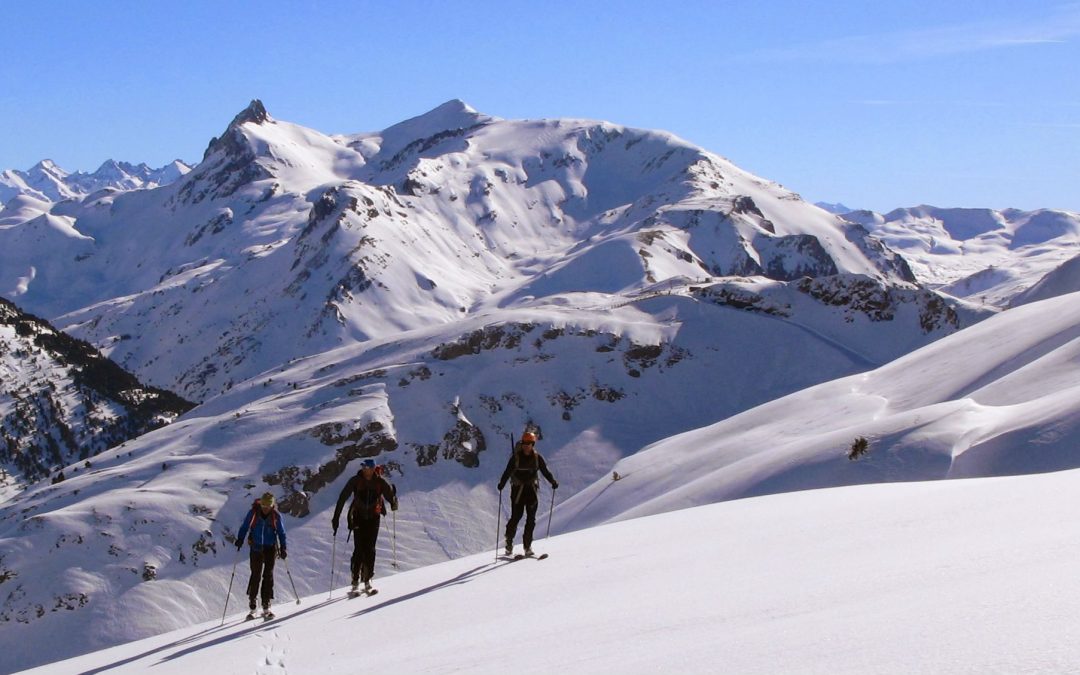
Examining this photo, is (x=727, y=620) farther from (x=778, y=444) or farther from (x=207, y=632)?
(x=778, y=444)

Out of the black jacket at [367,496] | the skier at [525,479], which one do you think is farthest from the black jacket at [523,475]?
the black jacket at [367,496]

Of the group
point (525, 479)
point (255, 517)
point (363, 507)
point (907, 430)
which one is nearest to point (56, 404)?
point (907, 430)

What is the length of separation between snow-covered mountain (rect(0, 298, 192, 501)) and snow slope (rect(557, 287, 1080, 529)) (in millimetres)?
83131

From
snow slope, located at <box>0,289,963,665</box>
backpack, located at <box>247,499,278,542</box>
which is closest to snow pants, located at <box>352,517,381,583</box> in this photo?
backpack, located at <box>247,499,278,542</box>

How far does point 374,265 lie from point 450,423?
90.5 m

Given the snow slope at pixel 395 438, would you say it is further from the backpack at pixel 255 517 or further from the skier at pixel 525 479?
the skier at pixel 525 479

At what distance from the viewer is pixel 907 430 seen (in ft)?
96.4

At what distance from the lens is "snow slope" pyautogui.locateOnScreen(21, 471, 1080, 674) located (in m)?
7.66

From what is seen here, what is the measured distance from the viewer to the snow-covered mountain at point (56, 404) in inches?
4368

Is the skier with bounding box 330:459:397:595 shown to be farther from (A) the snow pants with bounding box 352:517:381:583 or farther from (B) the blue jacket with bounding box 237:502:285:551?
(B) the blue jacket with bounding box 237:502:285:551

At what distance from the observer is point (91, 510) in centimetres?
6188

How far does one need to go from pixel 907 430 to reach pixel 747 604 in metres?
20.7

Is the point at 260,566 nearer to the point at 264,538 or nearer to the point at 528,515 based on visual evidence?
the point at 264,538

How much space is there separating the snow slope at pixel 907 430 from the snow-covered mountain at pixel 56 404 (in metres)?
83.1
